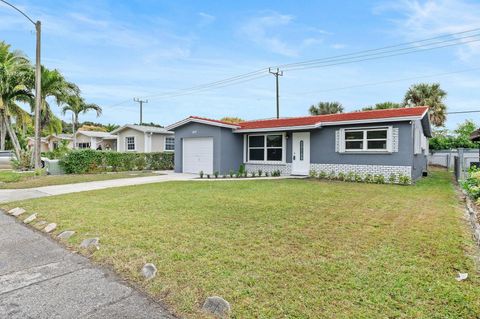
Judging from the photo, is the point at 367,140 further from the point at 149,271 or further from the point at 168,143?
the point at 168,143

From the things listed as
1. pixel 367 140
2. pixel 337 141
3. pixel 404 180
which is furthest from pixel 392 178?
pixel 337 141

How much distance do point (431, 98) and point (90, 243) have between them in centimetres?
2873

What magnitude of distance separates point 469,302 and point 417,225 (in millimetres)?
3028

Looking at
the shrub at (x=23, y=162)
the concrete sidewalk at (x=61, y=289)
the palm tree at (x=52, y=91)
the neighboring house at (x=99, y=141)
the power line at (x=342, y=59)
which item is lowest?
the concrete sidewalk at (x=61, y=289)

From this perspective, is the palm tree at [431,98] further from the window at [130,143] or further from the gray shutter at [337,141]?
the window at [130,143]

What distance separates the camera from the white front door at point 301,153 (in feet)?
51.7

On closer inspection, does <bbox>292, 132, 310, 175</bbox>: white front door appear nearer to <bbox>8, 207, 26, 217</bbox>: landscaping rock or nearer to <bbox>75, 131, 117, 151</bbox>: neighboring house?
<bbox>8, 207, 26, 217</bbox>: landscaping rock

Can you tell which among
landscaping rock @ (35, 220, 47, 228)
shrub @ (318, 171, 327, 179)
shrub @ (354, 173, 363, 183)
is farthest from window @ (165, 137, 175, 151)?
landscaping rock @ (35, 220, 47, 228)

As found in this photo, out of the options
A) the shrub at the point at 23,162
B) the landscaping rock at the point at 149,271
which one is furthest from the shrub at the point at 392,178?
the shrub at the point at 23,162

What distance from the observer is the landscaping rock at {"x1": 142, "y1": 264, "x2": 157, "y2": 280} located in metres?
3.67

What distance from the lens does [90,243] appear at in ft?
15.9

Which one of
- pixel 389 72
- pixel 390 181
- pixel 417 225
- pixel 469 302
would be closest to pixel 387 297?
pixel 469 302

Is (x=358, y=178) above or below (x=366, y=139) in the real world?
below

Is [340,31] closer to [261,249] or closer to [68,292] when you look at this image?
[261,249]
